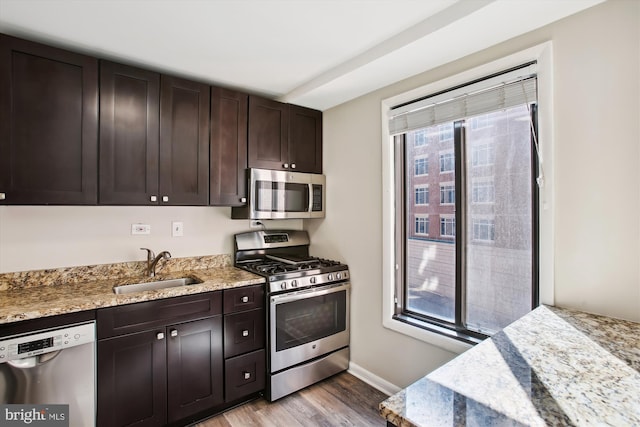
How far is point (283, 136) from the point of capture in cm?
286

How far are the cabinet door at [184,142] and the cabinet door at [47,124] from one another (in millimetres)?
410

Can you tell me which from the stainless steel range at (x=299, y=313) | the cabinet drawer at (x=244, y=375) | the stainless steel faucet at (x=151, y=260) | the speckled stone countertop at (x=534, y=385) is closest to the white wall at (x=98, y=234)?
the stainless steel faucet at (x=151, y=260)

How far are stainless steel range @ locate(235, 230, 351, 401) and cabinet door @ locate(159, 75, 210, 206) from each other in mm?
684

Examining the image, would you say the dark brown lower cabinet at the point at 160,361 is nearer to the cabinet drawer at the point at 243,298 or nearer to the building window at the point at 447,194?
the cabinet drawer at the point at 243,298

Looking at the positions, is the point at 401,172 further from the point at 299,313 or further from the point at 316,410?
the point at 316,410

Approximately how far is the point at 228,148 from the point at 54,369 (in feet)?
5.66

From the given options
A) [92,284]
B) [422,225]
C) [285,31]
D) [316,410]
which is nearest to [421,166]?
[422,225]

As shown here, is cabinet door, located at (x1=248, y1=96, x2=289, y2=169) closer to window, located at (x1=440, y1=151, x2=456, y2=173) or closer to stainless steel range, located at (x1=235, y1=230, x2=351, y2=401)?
stainless steel range, located at (x1=235, y1=230, x2=351, y2=401)

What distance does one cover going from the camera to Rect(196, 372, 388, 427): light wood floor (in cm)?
215

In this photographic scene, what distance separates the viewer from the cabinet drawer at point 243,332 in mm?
2256

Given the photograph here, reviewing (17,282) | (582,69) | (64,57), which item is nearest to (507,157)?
(582,69)

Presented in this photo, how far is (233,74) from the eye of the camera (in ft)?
8.05

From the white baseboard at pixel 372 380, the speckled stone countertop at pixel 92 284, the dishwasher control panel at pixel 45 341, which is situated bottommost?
the white baseboard at pixel 372 380

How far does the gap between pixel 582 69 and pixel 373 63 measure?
1.11 metres
